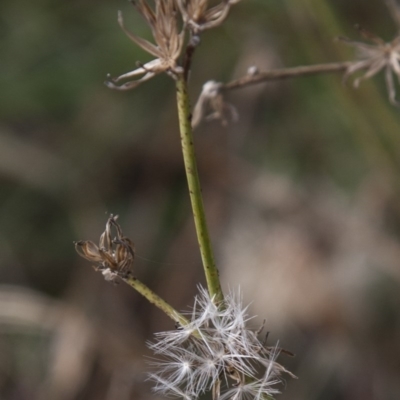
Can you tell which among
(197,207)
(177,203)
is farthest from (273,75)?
(177,203)

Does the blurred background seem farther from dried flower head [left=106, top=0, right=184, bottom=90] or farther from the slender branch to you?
dried flower head [left=106, top=0, right=184, bottom=90]

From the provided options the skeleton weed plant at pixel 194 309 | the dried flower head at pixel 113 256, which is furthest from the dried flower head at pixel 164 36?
the dried flower head at pixel 113 256

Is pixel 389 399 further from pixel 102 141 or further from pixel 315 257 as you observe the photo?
pixel 102 141

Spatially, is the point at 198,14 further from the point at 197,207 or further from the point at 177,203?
the point at 177,203

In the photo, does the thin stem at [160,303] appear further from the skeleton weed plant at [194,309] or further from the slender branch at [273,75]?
the slender branch at [273,75]

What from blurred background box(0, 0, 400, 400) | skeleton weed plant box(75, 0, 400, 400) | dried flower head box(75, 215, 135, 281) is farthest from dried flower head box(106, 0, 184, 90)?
blurred background box(0, 0, 400, 400)

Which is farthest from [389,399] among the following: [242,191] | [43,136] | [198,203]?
[198,203]
